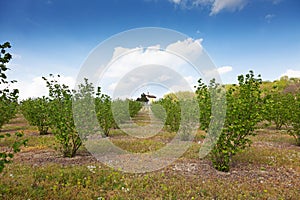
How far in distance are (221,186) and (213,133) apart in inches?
69.0

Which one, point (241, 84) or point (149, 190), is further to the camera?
point (241, 84)

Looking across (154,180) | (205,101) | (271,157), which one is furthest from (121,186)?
(271,157)

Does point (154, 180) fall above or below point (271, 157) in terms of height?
above

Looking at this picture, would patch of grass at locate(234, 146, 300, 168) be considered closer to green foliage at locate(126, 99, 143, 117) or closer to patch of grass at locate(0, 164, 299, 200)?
patch of grass at locate(0, 164, 299, 200)

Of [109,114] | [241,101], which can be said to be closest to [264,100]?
[241,101]

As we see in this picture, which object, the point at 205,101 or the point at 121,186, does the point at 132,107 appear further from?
the point at 121,186

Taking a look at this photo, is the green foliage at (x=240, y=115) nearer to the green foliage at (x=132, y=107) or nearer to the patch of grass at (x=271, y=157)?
the patch of grass at (x=271, y=157)

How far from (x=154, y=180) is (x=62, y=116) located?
161 inches

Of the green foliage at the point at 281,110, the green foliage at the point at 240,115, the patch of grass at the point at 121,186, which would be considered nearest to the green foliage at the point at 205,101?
the green foliage at the point at 240,115

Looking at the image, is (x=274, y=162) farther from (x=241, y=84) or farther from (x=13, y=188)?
(x=13, y=188)

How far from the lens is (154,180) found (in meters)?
6.32

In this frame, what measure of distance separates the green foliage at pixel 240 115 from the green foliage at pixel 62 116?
195 inches

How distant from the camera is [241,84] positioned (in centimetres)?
739

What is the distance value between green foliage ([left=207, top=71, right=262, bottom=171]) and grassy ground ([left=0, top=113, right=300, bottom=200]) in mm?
787
